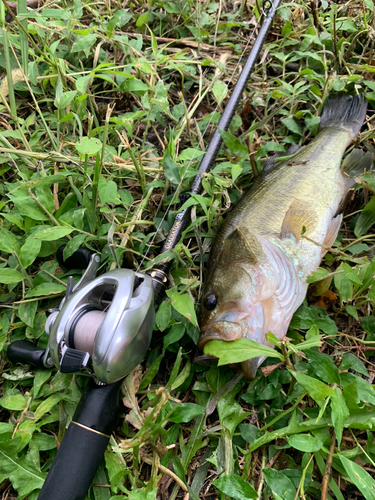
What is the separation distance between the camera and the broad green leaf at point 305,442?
159 cm

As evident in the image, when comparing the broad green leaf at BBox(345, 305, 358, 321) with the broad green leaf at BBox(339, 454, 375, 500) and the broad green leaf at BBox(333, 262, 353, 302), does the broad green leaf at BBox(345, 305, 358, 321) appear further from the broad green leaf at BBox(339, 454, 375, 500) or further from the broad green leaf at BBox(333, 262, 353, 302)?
the broad green leaf at BBox(339, 454, 375, 500)

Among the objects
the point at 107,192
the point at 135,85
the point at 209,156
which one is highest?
the point at 135,85

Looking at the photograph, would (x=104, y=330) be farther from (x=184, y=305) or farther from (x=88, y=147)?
(x=88, y=147)

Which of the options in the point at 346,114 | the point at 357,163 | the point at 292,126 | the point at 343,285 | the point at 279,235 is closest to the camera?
the point at 343,285

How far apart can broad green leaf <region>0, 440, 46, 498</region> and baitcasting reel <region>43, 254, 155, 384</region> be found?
25.6 inches

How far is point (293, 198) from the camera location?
243cm

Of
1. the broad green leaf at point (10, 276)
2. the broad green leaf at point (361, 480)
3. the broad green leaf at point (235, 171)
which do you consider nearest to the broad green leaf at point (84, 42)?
the broad green leaf at point (235, 171)

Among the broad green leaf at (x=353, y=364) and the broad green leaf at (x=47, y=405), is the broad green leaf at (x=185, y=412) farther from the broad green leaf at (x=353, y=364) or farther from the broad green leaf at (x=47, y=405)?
the broad green leaf at (x=353, y=364)

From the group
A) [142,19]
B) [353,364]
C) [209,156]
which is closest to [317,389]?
[353,364]

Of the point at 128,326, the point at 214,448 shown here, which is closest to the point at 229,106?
the point at 128,326

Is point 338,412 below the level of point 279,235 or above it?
below

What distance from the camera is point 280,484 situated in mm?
1611

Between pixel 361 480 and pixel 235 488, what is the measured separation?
0.52 meters

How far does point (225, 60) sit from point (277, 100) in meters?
0.62
